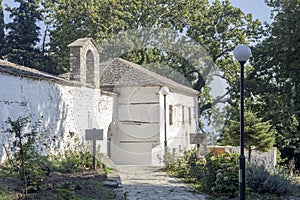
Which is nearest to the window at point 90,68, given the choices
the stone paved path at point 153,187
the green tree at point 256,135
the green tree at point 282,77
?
the stone paved path at point 153,187

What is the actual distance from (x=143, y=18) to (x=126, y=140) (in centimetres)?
1094

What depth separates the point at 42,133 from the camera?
10711 mm

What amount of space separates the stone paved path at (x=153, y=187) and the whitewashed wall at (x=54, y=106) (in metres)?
2.34

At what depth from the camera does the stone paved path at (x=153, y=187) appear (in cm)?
A: 804

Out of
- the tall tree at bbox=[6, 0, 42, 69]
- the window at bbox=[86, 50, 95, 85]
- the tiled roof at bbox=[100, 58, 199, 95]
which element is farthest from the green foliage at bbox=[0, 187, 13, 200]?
the tall tree at bbox=[6, 0, 42, 69]

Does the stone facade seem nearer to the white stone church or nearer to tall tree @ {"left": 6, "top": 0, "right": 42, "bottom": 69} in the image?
the white stone church

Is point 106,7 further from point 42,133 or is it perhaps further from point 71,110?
point 42,133

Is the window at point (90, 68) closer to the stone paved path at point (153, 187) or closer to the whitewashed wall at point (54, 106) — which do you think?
the whitewashed wall at point (54, 106)

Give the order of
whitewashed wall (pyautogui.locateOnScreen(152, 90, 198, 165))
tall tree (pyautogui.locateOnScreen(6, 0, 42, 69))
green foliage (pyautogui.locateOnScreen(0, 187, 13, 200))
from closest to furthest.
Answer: green foliage (pyautogui.locateOnScreen(0, 187, 13, 200))
whitewashed wall (pyautogui.locateOnScreen(152, 90, 198, 165))
tall tree (pyautogui.locateOnScreen(6, 0, 42, 69))

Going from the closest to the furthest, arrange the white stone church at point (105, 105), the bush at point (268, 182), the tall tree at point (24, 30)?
the bush at point (268, 182), the white stone church at point (105, 105), the tall tree at point (24, 30)

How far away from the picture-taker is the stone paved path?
804 centimetres

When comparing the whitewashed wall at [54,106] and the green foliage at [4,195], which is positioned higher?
the whitewashed wall at [54,106]

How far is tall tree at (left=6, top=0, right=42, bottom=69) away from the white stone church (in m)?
10.1

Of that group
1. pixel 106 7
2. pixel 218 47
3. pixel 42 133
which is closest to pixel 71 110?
pixel 42 133
